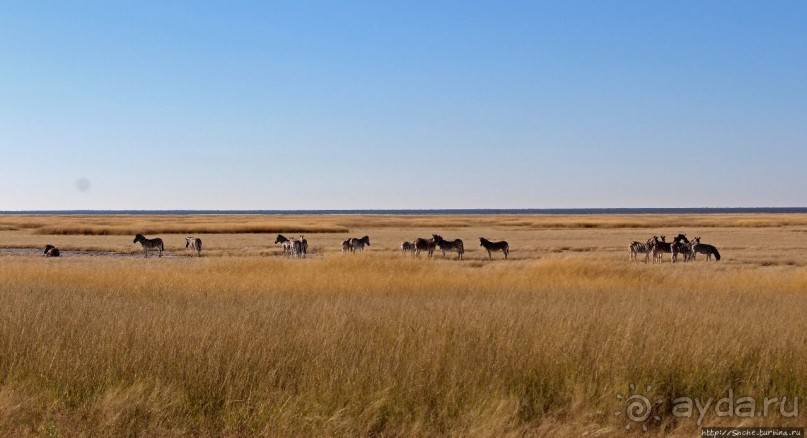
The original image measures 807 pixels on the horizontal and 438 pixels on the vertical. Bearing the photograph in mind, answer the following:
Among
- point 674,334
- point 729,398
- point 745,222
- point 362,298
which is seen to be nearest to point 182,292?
point 362,298

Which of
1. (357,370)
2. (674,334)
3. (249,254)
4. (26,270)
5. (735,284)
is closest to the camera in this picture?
(357,370)

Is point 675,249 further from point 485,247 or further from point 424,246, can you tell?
point 424,246

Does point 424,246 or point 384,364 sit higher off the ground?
point 384,364

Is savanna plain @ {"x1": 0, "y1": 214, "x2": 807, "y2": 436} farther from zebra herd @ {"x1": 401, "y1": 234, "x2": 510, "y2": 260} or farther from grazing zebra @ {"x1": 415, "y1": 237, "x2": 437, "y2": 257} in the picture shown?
grazing zebra @ {"x1": 415, "y1": 237, "x2": 437, "y2": 257}

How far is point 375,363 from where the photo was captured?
7094 mm

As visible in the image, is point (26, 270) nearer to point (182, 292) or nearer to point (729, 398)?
point (182, 292)

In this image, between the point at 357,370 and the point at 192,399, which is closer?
the point at 192,399

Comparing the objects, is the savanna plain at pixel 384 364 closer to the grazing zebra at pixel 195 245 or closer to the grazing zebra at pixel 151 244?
the grazing zebra at pixel 195 245

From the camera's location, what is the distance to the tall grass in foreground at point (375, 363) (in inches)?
231

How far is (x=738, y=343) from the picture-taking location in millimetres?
7844

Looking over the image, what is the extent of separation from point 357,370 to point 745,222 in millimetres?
89099

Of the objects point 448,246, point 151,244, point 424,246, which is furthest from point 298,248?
A: point 151,244

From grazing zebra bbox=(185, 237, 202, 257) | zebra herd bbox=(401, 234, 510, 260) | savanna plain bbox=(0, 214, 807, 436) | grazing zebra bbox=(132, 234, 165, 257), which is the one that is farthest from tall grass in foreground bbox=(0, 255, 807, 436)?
grazing zebra bbox=(132, 234, 165, 257)

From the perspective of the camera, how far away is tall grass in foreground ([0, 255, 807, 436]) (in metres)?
5.87
